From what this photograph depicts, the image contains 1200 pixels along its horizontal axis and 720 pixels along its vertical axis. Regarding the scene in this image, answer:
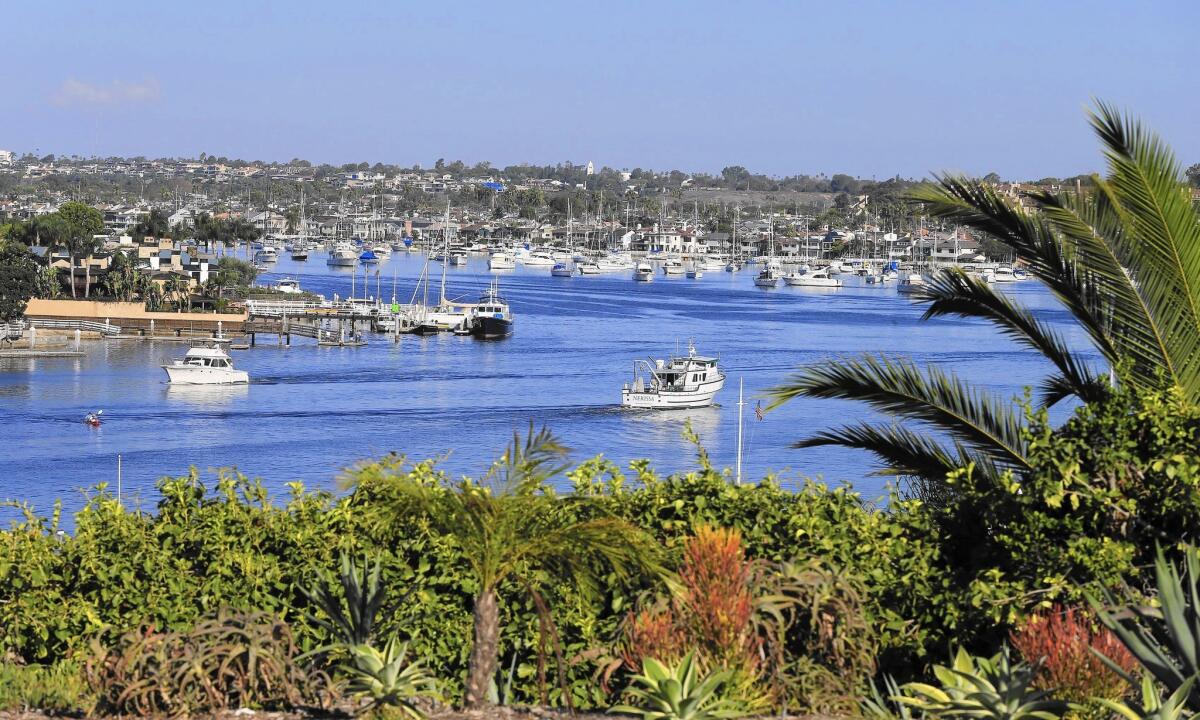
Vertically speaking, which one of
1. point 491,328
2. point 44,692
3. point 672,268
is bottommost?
point 491,328

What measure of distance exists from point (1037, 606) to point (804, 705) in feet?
3.78

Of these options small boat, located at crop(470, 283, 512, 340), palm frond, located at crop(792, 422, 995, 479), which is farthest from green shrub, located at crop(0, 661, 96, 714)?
small boat, located at crop(470, 283, 512, 340)

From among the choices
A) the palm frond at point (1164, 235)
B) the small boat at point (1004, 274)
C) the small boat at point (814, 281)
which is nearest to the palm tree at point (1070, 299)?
the palm frond at point (1164, 235)

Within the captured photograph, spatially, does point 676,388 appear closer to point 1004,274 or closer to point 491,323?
point 491,323

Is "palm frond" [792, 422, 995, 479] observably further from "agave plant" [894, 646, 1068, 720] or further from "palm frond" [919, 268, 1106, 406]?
"agave plant" [894, 646, 1068, 720]

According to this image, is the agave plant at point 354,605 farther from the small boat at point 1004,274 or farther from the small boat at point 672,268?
the small boat at point 672,268

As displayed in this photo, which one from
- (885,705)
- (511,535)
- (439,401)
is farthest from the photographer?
(439,401)

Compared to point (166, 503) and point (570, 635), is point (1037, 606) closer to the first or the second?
point (570, 635)

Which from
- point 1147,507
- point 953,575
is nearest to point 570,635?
point 953,575

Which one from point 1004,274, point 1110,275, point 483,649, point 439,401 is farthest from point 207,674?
point 1004,274

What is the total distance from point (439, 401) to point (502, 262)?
9914 cm

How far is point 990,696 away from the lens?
5531 mm

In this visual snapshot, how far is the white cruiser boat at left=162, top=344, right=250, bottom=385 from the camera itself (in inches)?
2037

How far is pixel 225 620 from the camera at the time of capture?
276 inches
